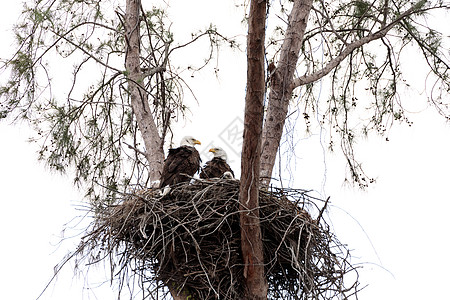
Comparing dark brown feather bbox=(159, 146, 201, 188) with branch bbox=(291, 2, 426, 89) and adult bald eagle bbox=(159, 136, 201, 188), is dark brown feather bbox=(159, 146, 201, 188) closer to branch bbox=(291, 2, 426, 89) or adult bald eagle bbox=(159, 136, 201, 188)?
adult bald eagle bbox=(159, 136, 201, 188)

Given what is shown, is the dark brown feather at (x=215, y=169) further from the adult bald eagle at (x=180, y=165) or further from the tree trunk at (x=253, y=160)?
the tree trunk at (x=253, y=160)

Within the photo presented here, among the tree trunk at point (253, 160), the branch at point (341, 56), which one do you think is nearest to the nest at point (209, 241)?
the tree trunk at point (253, 160)

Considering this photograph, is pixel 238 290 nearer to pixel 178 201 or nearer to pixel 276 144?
pixel 178 201

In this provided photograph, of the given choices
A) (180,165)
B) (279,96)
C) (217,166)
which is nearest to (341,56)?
(279,96)

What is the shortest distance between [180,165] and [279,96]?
1.08m

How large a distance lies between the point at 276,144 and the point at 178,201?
117cm

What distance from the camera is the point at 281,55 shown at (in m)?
5.23

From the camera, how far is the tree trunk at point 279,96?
16.7 ft

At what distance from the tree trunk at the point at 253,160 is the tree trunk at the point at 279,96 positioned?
88 centimetres

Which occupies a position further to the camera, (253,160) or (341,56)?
(341,56)

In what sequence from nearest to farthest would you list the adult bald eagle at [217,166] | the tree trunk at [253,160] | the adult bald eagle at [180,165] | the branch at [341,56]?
the tree trunk at [253,160]
the adult bald eagle at [180,165]
the adult bald eagle at [217,166]
the branch at [341,56]

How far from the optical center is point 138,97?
5.71 metres

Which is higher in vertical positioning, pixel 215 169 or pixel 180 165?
pixel 215 169

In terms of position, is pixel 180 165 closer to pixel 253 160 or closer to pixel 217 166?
pixel 217 166
